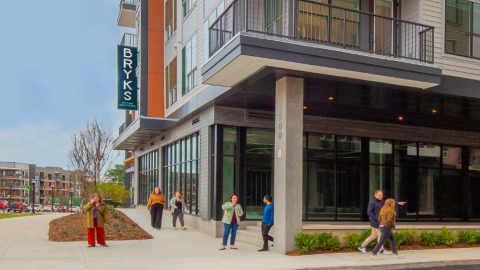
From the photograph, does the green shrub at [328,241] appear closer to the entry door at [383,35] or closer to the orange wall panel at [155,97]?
the entry door at [383,35]

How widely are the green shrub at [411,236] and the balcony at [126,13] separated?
23393 millimetres

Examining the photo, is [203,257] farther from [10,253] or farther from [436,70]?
[436,70]

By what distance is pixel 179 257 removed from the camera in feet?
38.7

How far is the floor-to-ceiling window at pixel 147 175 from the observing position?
89.4 ft

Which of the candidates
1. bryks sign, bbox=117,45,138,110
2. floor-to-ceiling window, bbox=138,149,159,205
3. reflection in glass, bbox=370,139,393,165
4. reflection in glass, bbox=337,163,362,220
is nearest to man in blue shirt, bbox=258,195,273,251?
reflection in glass, bbox=337,163,362,220

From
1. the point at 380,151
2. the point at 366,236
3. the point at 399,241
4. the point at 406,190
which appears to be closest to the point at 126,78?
the point at 380,151

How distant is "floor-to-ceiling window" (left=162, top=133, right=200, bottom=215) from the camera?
19.2m

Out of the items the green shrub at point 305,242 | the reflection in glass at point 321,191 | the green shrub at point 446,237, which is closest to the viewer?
the green shrub at point 305,242

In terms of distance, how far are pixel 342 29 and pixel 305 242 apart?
6.35 meters

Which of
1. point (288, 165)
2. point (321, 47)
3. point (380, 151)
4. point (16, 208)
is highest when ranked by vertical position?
point (321, 47)

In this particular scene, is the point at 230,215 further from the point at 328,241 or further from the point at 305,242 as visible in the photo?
the point at 328,241

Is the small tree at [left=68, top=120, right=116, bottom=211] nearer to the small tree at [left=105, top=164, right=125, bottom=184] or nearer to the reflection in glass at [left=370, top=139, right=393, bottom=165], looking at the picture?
the reflection in glass at [left=370, top=139, right=393, bottom=165]

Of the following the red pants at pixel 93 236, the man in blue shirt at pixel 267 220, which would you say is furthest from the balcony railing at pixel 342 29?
the red pants at pixel 93 236

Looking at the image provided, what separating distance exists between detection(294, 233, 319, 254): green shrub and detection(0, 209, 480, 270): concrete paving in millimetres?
329
